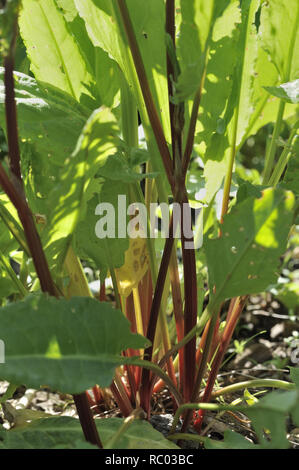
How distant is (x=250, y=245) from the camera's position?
0.62 m

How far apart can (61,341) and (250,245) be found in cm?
23

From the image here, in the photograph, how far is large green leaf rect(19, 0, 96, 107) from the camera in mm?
842

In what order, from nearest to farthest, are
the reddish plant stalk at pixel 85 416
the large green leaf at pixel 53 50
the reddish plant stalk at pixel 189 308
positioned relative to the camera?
the reddish plant stalk at pixel 85 416
the reddish plant stalk at pixel 189 308
the large green leaf at pixel 53 50

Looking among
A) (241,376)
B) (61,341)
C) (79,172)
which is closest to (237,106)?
(79,172)

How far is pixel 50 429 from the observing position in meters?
0.70

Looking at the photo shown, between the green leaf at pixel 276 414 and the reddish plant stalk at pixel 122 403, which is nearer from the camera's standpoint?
the green leaf at pixel 276 414

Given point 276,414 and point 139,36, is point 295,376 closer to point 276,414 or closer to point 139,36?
point 276,414

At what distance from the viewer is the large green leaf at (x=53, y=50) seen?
842mm

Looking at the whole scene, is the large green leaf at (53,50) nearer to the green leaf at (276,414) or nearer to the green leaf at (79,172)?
the green leaf at (79,172)

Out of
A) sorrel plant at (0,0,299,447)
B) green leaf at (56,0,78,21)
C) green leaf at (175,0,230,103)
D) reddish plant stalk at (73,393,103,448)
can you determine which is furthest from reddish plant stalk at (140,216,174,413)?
green leaf at (56,0,78,21)

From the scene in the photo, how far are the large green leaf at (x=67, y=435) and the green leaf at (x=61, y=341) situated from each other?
0.11m

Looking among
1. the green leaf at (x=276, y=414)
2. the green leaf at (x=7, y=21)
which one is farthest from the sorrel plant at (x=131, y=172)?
the green leaf at (x=276, y=414)

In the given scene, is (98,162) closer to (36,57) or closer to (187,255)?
(187,255)

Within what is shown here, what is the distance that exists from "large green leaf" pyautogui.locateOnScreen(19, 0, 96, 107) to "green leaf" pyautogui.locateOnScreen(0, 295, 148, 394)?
0.40m
